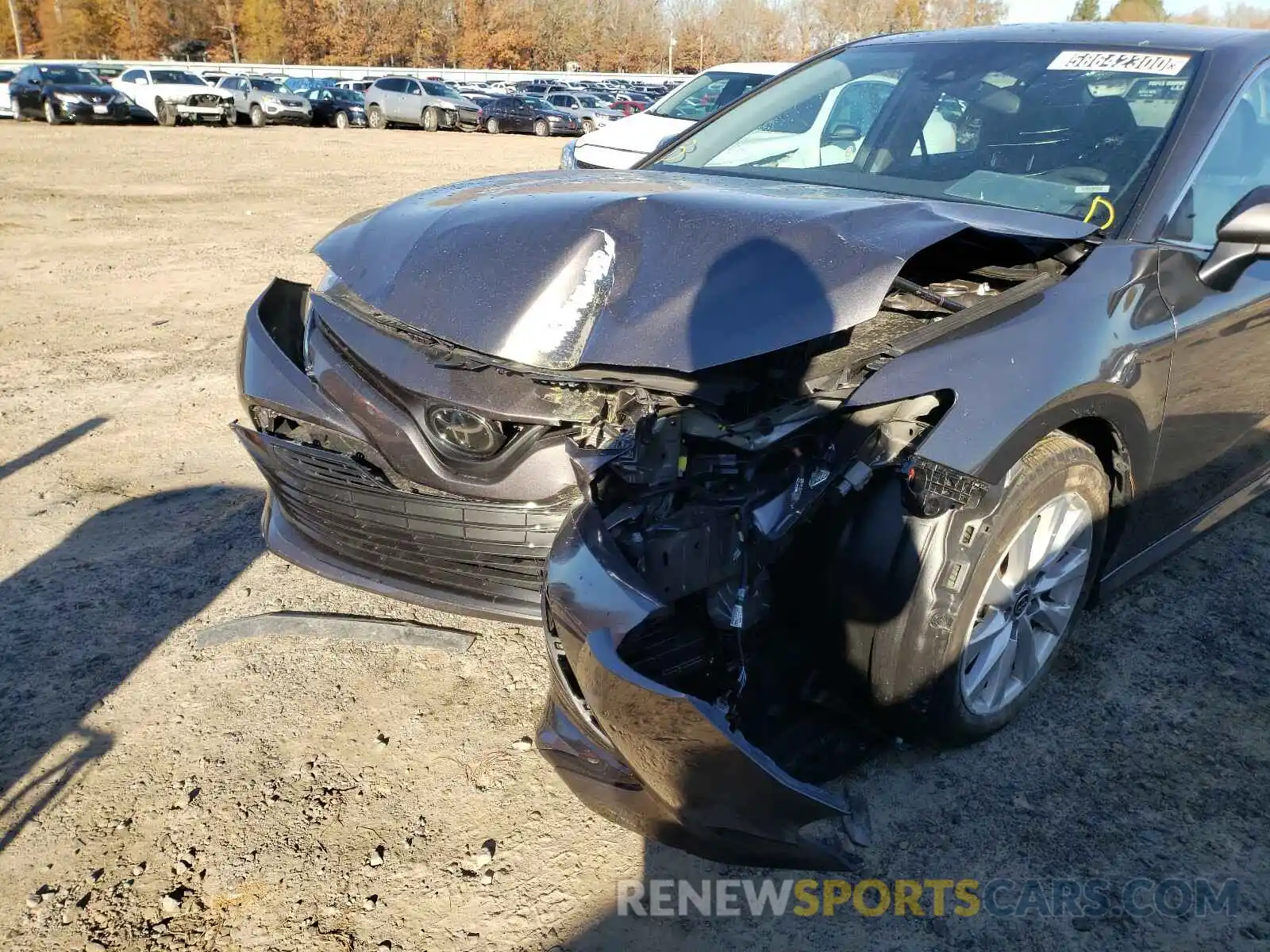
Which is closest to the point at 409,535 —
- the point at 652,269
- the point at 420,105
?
the point at 652,269

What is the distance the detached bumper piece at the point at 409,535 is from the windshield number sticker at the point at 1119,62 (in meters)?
2.30

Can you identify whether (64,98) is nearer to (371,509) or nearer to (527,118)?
(527,118)

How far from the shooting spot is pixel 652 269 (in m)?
2.25

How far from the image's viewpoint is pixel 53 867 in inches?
85.7

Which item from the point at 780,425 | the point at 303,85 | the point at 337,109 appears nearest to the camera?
the point at 780,425

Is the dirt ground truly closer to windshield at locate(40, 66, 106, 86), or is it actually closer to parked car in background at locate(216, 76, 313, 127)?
windshield at locate(40, 66, 106, 86)

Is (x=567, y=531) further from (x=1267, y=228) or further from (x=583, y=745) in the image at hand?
(x=1267, y=228)

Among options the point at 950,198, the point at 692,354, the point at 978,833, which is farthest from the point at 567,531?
the point at 950,198

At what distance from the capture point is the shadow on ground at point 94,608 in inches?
100

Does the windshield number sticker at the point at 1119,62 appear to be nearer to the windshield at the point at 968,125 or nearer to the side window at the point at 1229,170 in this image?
the windshield at the point at 968,125

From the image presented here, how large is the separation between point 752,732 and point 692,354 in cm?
85

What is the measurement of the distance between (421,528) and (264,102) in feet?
98.4

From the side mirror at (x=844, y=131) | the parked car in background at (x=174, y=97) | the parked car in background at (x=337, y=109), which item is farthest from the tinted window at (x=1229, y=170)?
the parked car in background at (x=337, y=109)

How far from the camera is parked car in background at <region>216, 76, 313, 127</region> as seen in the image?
2781cm
